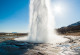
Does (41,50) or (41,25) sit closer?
(41,50)

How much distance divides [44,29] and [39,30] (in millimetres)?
1923

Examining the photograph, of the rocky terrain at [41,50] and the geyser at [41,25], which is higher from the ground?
the geyser at [41,25]

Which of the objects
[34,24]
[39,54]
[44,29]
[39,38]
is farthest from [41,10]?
[39,54]

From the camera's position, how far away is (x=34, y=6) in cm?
3544

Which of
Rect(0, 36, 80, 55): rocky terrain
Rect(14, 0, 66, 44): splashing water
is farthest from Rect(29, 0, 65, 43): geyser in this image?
Rect(0, 36, 80, 55): rocky terrain

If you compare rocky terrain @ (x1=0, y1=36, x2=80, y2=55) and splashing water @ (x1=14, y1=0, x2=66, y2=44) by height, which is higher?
splashing water @ (x1=14, y1=0, x2=66, y2=44)

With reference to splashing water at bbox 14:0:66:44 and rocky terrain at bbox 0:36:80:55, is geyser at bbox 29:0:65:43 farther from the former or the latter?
rocky terrain at bbox 0:36:80:55

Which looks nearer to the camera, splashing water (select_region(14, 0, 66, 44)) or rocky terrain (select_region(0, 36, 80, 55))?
rocky terrain (select_region(0, 36, 80, 55))

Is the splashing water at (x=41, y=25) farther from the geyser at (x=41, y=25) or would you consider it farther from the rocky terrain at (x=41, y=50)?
the rocky terrain at (x=41, y=50)

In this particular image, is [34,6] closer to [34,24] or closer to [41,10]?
[41,10]

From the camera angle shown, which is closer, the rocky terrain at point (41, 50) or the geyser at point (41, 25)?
the rocky terrain at point (41, 50)

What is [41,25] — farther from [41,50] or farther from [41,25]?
[41,50]

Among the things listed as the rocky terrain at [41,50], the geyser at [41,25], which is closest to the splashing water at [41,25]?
the geyser at [41,25]

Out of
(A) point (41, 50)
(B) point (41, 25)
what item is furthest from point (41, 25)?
(A) point (41, 50)
